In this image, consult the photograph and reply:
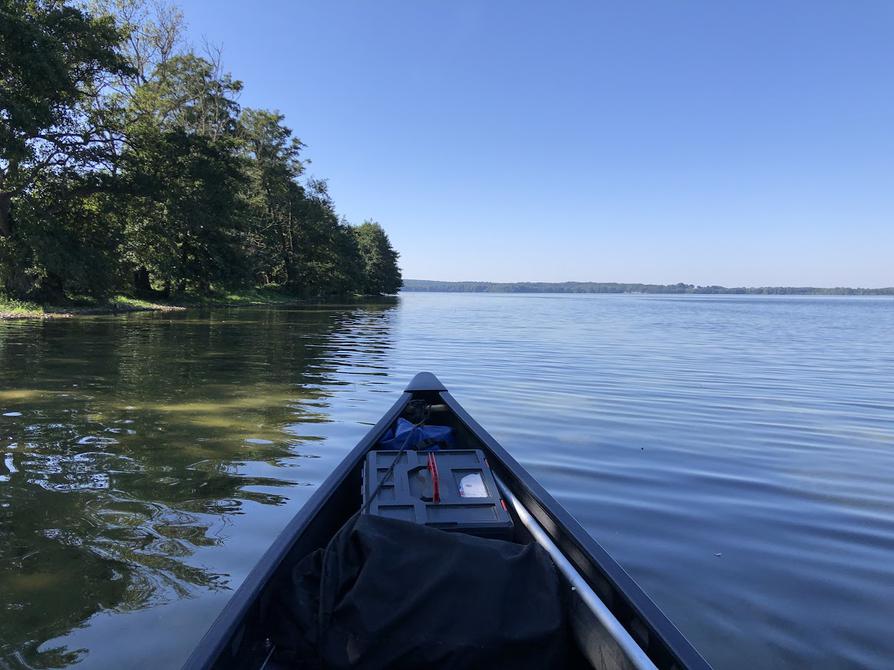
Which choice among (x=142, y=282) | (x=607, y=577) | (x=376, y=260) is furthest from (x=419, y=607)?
(x=376, y=260)

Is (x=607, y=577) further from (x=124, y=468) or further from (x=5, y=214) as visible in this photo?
(x=5, y=214)

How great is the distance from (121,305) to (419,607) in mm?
28732

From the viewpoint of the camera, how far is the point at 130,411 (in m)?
6.94

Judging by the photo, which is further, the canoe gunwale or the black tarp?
the black tarp

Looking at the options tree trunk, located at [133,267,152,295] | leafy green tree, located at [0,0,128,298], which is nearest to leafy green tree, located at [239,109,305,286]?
tree trunk, located at [133,267,152,295]

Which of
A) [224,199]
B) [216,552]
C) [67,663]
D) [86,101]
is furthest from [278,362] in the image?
[224,199]

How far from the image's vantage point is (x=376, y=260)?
80625mm

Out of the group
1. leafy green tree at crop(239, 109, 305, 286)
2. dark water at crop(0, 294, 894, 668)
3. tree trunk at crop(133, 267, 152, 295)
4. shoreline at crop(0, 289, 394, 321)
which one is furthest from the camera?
leafy green tree at crop(239, 109, 305, 286)

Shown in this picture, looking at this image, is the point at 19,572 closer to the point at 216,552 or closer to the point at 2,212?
the point at 216,552

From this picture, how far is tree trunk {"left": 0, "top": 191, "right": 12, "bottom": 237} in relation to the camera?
19969mm

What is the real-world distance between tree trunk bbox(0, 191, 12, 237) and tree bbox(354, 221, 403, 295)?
1925 inches

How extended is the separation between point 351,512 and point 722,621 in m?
2.19

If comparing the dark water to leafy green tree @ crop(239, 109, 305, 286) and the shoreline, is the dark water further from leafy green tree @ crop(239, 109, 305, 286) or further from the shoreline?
leafy green tree @ crop(239, 109, 305, 286)

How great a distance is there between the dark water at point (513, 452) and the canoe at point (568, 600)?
0.72 m
